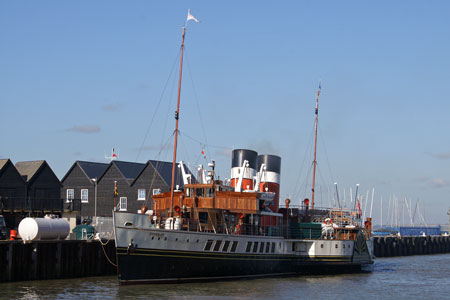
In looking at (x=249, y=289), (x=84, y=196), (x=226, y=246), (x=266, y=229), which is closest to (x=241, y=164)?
(x=266, y=229)

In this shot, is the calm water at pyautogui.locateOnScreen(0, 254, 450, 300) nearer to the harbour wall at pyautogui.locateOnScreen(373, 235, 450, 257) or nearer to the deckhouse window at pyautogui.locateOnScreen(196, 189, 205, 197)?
the deckhouse window at pyautogui.locateOnScreen(196, 189, 205, 197)

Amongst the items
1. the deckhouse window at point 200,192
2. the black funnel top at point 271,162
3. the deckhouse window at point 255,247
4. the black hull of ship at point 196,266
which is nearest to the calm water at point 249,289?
the black hull of ship at point 196,266

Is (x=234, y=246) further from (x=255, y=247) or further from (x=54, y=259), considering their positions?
(x=54, y=259)

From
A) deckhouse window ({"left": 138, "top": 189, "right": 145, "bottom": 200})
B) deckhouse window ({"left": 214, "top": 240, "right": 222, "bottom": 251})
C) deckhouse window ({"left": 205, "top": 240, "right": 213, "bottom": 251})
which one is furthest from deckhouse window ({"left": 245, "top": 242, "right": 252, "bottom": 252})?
deckhouse window ({"left": 138, "top": 189, "right": 145, "bottom": 200})

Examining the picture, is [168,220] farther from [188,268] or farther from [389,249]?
[389,249]

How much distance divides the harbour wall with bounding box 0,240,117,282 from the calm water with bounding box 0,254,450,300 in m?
0.76

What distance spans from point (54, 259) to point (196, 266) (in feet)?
27.8

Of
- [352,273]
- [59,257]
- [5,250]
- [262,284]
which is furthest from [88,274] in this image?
[352,273]

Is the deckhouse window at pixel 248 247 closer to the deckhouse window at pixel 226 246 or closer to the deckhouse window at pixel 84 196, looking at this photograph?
the deckhouse window at pixel 226 246

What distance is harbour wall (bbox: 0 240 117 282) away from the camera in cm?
3484

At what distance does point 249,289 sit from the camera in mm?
34625

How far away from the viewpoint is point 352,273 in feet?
151

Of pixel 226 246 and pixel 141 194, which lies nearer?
pixel 226 246

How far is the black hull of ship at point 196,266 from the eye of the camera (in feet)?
110
